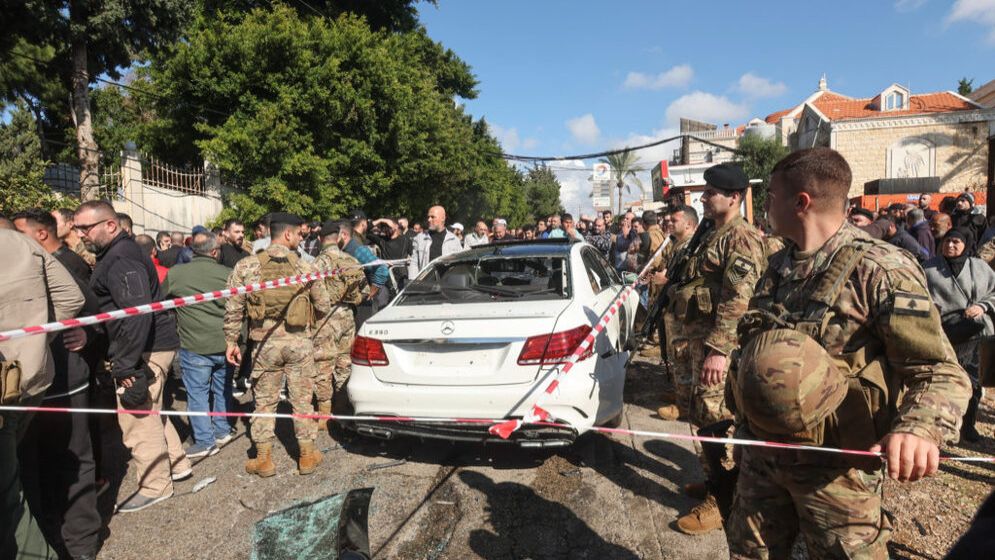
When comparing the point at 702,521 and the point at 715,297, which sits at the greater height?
the point at 715,297

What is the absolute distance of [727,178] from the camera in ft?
11.3

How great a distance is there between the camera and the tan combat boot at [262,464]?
4059 millimetres

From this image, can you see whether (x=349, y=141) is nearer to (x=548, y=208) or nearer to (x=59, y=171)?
(x=59, y=171)

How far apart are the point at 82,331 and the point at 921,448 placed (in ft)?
12.9

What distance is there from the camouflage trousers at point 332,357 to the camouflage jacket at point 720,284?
2.88 m

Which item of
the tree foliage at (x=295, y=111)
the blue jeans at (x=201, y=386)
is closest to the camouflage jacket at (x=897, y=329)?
the blue jeans at (x=201, y=386)

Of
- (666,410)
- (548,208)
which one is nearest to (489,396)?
(666,410)

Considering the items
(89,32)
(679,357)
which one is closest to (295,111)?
(89,32)

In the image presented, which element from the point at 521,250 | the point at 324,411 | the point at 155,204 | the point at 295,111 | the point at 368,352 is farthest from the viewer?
the point at 295,111

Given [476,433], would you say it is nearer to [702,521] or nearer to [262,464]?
[702,521]

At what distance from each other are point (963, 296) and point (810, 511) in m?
3.62

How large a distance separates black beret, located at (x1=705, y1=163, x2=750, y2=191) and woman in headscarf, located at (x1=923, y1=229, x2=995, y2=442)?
222cm

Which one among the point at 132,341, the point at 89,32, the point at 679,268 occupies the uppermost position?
the point at 89,32

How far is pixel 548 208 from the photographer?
5956 centimetres
